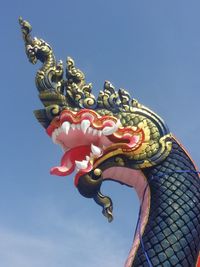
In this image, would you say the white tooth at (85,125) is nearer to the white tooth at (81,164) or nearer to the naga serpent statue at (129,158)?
the naga serpent statue at (129,158)

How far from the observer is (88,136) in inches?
179

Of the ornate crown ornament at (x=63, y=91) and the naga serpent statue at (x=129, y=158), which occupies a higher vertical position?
the ornate crown ornament at (x=63, y=91)

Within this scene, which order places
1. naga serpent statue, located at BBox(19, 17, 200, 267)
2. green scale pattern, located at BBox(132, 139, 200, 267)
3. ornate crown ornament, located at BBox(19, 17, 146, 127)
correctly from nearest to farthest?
1. green scale pattern, located at BBox(132, 139, 200, 267)
2. naga serpent statue, located at BBox(19, 17, 200, 267)
3. ornate crown ornament, located at BBox(19, 17, 146, 127)

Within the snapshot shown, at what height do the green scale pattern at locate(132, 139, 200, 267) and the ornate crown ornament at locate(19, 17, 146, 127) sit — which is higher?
the ornate crown ornament at locate(19, 17, 146, 127)

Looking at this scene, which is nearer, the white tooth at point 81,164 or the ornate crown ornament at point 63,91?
the white tooth at point 81,164

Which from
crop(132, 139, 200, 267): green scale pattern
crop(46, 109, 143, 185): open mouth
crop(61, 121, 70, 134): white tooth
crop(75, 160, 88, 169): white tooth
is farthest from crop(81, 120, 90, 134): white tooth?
crop(132, 139, 200, 267): green scale pattern

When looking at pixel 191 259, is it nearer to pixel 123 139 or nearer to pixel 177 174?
pixel 177 174

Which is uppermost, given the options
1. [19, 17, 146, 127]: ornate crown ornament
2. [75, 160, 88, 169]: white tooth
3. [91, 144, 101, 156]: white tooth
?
[19, 17, 146, 127]: ornate crown ornament

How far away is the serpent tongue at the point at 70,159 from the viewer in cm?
448

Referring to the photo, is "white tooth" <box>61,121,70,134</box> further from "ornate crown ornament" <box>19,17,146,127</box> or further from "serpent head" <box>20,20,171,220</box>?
"ornate crown ornament" <box>19,17,146,127</box>

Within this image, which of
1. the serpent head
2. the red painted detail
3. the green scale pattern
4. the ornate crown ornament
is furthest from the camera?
the ornate crown ornament

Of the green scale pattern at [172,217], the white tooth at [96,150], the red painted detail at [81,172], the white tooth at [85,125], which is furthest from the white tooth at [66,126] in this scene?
the green scale pattern at [172,217]

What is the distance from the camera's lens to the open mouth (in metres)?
4.48

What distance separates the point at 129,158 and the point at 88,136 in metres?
0.44
